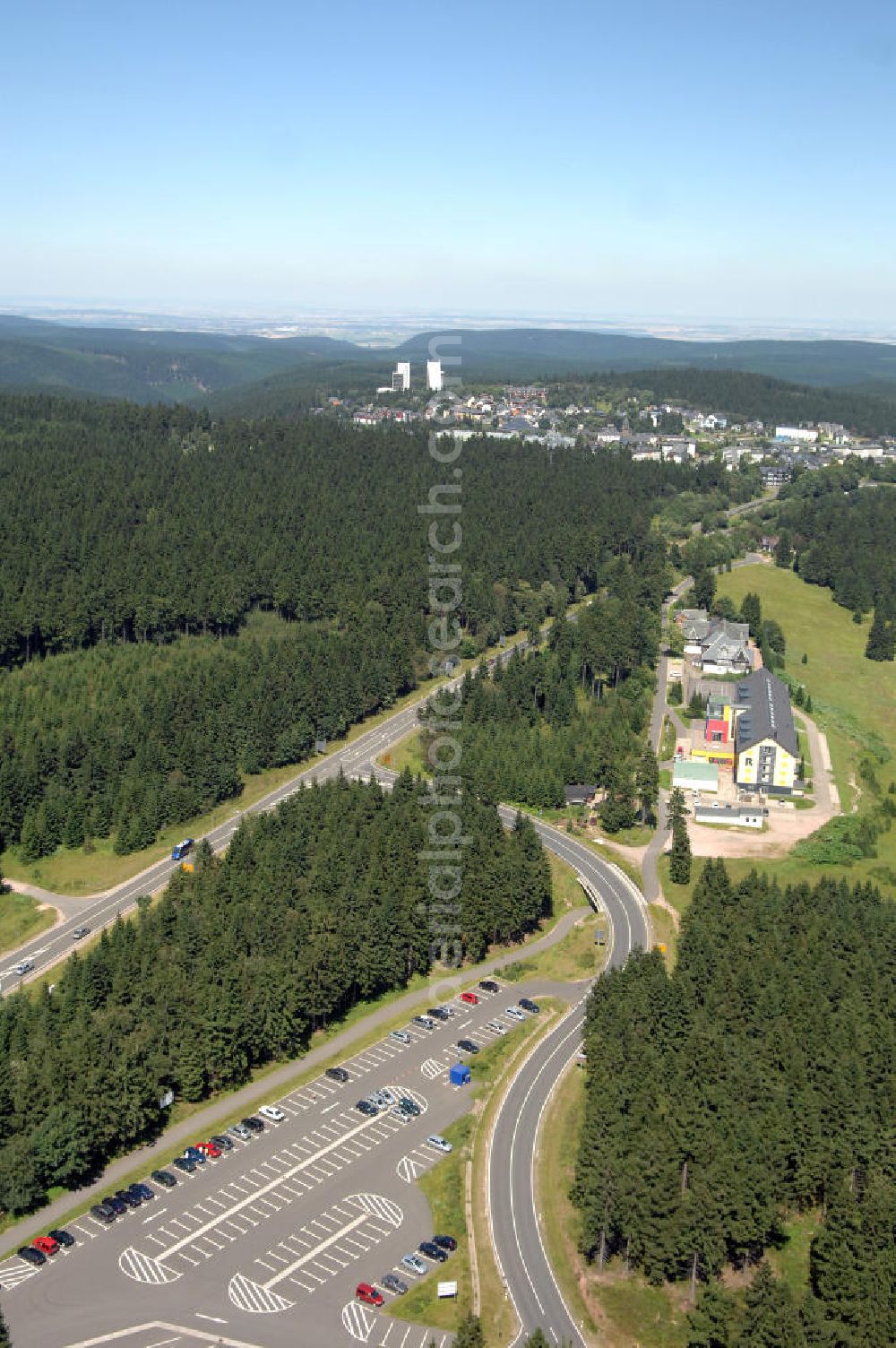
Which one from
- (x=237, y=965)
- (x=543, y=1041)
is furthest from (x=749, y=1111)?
(x=237, y=965)

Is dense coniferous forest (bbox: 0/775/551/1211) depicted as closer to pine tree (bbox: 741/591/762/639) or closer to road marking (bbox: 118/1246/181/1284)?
road marking (bbox: 118/1246/181/1284)

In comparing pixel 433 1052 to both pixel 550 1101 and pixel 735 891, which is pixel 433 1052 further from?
pixel 735 891

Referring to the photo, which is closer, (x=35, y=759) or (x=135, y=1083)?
(x=135, y=1083)

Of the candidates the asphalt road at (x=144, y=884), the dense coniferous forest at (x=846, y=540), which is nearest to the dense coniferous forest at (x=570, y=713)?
the asphalt road at (x=144, y=884)

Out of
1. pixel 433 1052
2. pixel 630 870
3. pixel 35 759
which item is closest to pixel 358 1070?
pixel 433 1052

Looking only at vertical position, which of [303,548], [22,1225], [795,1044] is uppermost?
[303,548]

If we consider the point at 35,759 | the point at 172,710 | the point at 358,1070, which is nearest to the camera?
the point at 358,1070

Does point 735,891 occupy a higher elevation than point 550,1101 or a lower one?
higher
